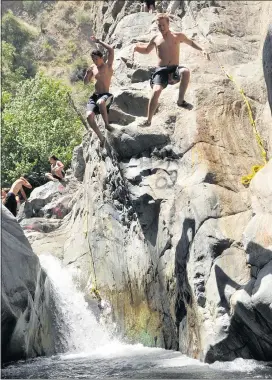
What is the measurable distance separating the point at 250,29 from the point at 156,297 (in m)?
7.47

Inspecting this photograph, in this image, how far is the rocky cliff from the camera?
9352 millimetres

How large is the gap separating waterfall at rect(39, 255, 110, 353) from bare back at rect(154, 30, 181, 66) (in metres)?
5.92

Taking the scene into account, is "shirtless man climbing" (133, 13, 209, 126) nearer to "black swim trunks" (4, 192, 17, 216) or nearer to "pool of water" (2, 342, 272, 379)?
"pool of water" (2, 342, 272, 379)

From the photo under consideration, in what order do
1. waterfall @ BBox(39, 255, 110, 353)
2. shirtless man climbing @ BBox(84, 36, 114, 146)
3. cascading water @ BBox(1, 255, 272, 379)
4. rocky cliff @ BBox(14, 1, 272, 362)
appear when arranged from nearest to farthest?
1. cascading water @ BBox(1, 255, 272, 379)
2. rocky cliff @ BBox(14, 1, 272, 362)
3. shirtless man climbing @ BBox(84, 36, 114, 146)
4. waterfall @ BBox(39, 255, 110, 353)

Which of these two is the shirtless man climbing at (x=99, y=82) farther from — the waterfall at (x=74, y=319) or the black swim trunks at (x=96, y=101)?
the waterfall at (x=74, y=319)

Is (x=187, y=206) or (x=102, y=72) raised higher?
(x=102, y=72)

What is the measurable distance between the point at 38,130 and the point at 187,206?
58.3 feet

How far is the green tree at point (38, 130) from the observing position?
26.4 metres

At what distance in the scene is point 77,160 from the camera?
19.2 m

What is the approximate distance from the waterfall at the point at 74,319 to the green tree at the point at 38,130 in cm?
1117

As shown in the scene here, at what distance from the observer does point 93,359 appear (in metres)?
11.3

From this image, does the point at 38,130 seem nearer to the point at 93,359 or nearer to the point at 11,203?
the point at 11,203

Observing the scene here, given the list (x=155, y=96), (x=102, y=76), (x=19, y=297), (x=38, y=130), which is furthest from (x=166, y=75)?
(x=38, y=130)

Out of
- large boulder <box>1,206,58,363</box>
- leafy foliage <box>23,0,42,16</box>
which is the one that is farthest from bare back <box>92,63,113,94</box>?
leafy foliage <box>23,0,42,16</box>
